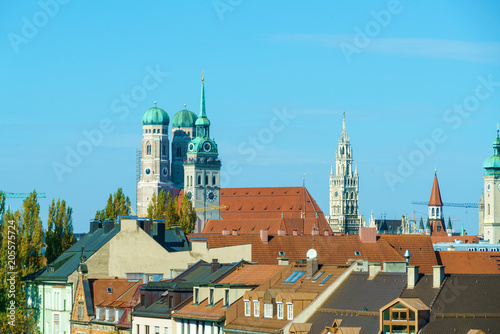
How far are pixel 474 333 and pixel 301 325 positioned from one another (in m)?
9.87

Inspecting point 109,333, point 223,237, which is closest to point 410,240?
point 223,237

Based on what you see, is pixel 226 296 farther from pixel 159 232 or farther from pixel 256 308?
pixel 159 232

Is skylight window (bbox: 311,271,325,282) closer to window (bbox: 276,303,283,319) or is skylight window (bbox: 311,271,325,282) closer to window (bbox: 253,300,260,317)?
window (bbox: 253,300,260,317)

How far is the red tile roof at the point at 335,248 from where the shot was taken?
108 metres

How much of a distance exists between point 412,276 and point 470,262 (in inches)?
2480

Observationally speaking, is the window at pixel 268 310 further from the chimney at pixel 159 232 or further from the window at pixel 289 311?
the chimney at pixel 159 232

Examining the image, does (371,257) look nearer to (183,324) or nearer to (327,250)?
(327,250)

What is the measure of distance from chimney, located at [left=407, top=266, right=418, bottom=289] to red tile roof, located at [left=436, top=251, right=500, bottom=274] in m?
58.1

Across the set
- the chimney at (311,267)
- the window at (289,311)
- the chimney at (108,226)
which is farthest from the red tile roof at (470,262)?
the window at (289,311)

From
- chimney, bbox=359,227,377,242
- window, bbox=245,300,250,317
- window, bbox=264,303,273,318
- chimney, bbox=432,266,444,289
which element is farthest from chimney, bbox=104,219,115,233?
chimney, bbox=432,266,444,289

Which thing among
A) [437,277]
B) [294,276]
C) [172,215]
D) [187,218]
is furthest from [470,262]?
[437,277]

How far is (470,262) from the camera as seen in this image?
117125 mm

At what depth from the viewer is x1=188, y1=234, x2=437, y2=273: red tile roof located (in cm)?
10756

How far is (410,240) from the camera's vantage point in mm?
117500
